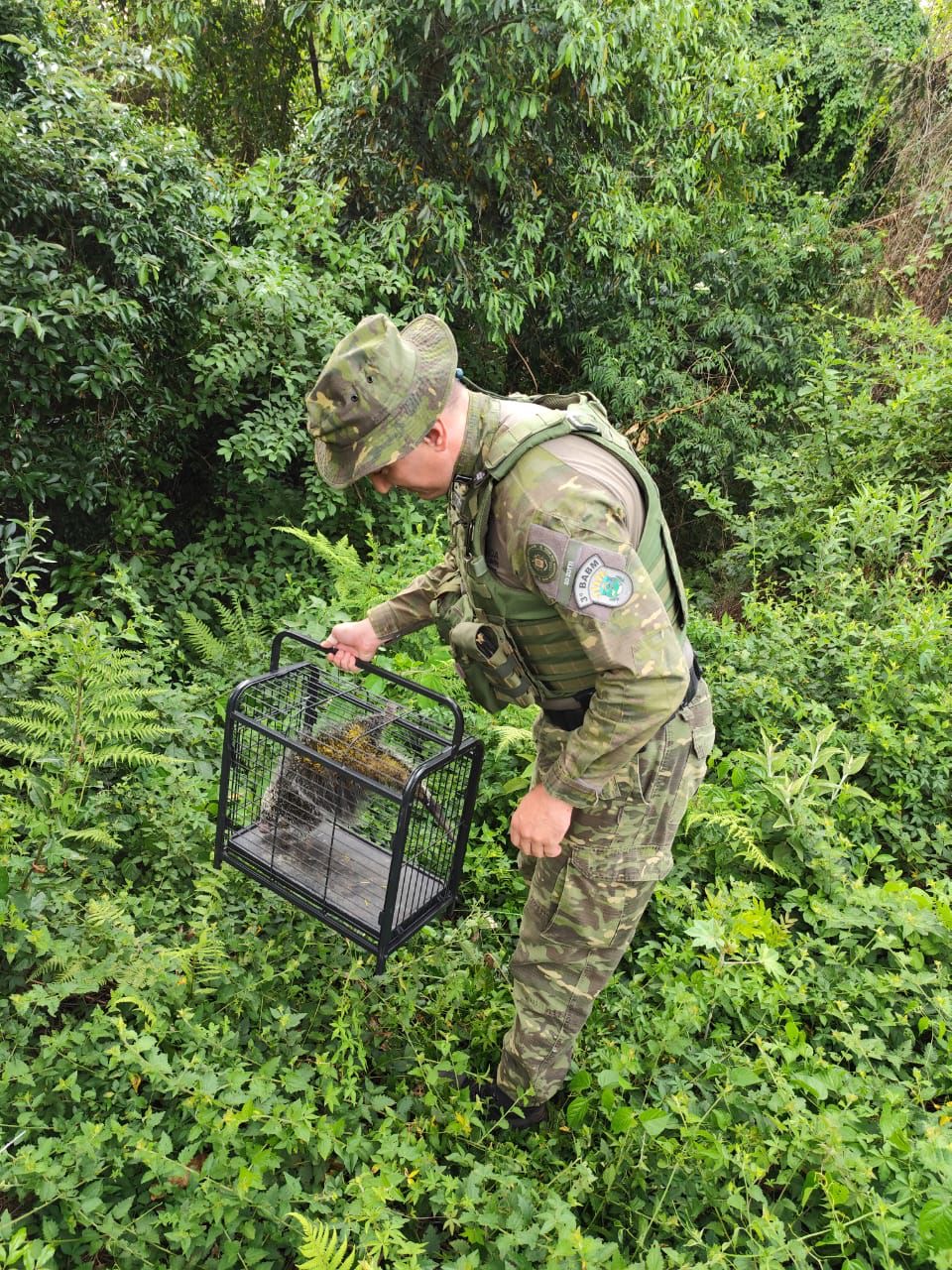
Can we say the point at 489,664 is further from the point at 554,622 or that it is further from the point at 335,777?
Answer: the point at 335,777

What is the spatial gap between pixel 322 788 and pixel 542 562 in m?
1.03

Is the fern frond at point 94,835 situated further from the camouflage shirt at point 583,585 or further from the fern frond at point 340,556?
the fern frond at point 340,556

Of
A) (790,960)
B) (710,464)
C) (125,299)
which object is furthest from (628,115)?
(790,960)

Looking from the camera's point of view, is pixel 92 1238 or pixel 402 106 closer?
pixel 92 1238

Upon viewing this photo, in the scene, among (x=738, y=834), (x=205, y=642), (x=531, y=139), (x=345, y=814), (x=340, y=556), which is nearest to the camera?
(x=345, y=814)

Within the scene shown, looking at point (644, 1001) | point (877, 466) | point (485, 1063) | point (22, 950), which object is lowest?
point (485, 1063)

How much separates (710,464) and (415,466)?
4908 mm

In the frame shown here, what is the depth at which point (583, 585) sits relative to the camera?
5.34ft

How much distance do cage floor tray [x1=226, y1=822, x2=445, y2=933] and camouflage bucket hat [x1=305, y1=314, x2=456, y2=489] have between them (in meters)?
1.00

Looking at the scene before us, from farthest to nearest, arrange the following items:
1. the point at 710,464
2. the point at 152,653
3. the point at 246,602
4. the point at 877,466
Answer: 1. the point at 710,464
2. the point at 877,466
3. the point at 246,602
4. the point at 152,653

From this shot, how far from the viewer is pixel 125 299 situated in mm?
3672

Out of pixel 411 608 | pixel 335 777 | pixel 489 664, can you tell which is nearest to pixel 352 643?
pixel 411 608

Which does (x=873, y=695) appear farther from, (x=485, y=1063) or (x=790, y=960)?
(x=485, y=1063)

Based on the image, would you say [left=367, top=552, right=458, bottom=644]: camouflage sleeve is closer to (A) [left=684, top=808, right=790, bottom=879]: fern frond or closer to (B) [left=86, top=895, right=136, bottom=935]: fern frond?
(B) [left=86, top=895, right=136, bottom=935]: fern frond
